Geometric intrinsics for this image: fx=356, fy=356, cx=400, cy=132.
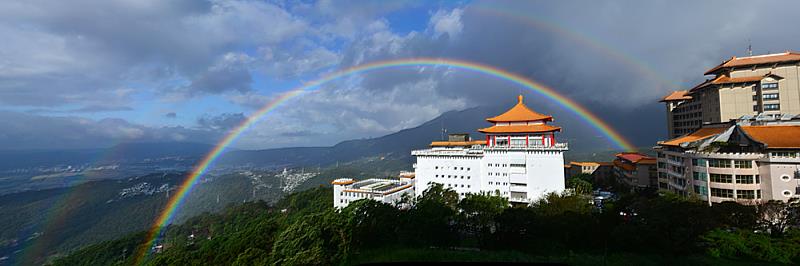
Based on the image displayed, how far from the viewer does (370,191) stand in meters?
32.1

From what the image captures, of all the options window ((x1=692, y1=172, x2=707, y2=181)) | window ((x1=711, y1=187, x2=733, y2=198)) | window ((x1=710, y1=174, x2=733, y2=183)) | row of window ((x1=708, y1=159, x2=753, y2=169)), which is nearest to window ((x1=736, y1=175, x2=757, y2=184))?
window ((x1=710, y1=174, x2=733, y2=183))

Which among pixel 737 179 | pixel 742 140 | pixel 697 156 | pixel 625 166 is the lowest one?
pixel 737 179

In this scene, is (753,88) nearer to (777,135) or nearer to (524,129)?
(777,135)

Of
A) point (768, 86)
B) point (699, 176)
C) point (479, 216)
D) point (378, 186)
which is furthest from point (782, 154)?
point (378, 186)

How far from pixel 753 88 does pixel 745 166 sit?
16.0 metres

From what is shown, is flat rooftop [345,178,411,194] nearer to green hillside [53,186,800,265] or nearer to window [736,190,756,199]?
green hillside [53,186,800,265]

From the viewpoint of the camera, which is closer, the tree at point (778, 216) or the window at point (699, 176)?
the tree at point (778, 216)

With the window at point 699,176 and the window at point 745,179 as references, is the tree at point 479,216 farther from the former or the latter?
the window at point 745,179

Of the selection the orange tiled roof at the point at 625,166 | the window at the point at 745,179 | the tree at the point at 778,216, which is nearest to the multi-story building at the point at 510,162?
the orange tiled roof at the point at 625,166

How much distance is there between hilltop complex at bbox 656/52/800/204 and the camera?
17703mm

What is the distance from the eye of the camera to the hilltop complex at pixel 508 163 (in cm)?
2483

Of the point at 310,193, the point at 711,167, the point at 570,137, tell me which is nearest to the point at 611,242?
the point at 711,167

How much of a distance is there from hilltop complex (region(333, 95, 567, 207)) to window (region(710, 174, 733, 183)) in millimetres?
7878

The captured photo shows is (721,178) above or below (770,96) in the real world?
below
